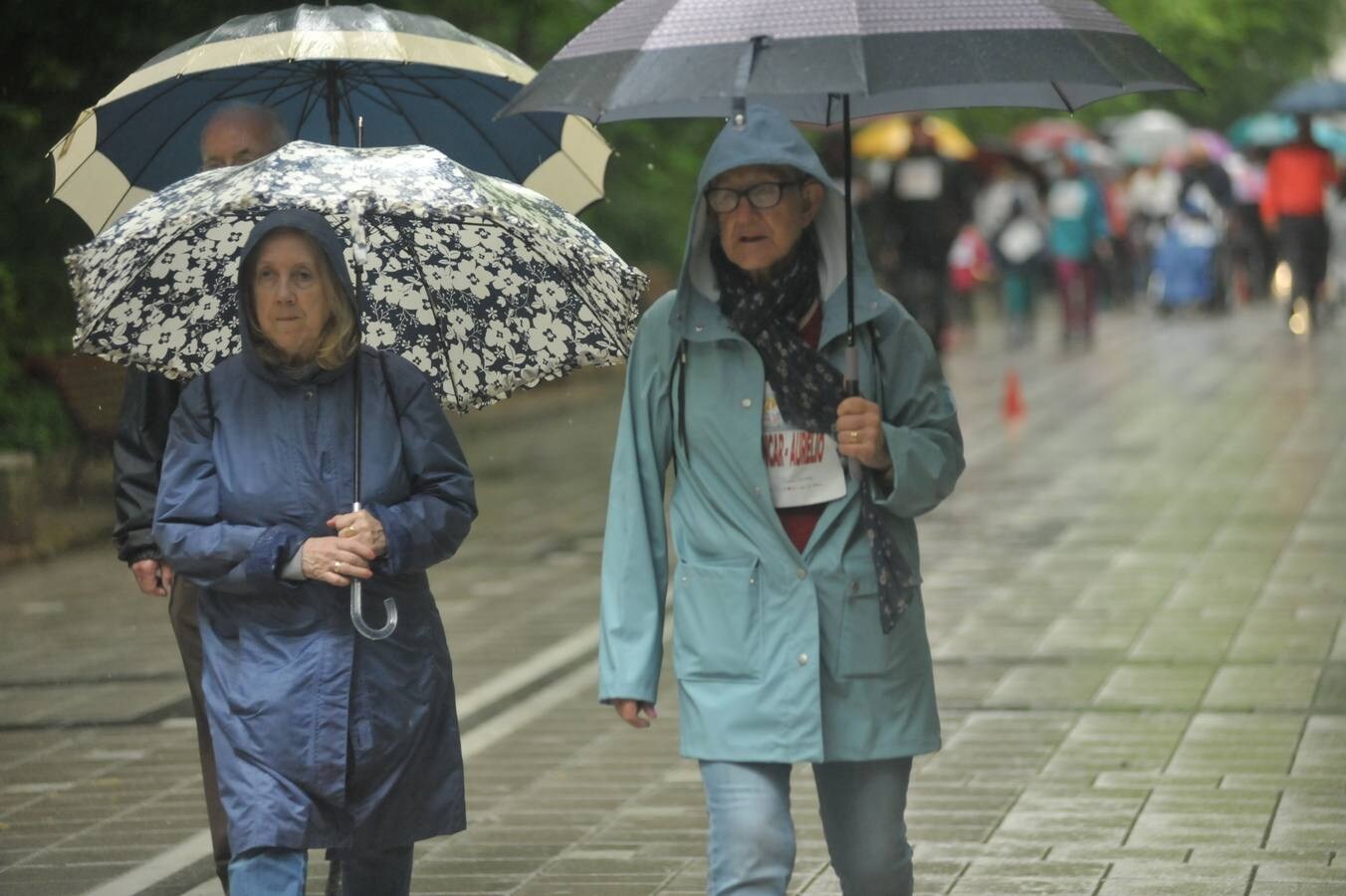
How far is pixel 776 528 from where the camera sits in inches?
184

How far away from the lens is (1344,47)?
56781 millimetres

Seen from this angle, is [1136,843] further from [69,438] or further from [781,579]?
[69,438]

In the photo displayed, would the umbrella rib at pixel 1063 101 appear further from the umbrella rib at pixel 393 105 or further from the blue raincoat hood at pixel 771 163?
the umbrella rib at pixel 393 105

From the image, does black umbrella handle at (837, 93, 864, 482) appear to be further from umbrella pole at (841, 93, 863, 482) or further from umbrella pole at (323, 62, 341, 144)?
umbrella pole at (323, 62, 341, 144)

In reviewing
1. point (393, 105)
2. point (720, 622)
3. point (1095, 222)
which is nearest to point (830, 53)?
point (720, 622)

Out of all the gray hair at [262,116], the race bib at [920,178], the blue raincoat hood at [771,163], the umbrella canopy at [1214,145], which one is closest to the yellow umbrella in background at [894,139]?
the umbrella canopy at [1214,145]

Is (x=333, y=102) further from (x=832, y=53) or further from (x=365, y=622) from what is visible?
(x=832, y=53)

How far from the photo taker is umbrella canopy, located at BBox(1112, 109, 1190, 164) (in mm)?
38250

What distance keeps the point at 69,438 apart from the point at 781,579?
34.2 ft

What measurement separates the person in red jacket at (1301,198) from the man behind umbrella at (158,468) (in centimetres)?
1975

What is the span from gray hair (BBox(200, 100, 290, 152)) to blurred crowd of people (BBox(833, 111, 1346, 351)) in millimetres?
17242

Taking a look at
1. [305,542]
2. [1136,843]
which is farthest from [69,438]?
[305,542]

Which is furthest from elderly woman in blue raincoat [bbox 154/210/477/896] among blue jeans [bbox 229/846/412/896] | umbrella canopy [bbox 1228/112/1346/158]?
umbrella canopy [bbox 1228/112/1346/158]

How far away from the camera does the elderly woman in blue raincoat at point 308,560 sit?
15.5ft
